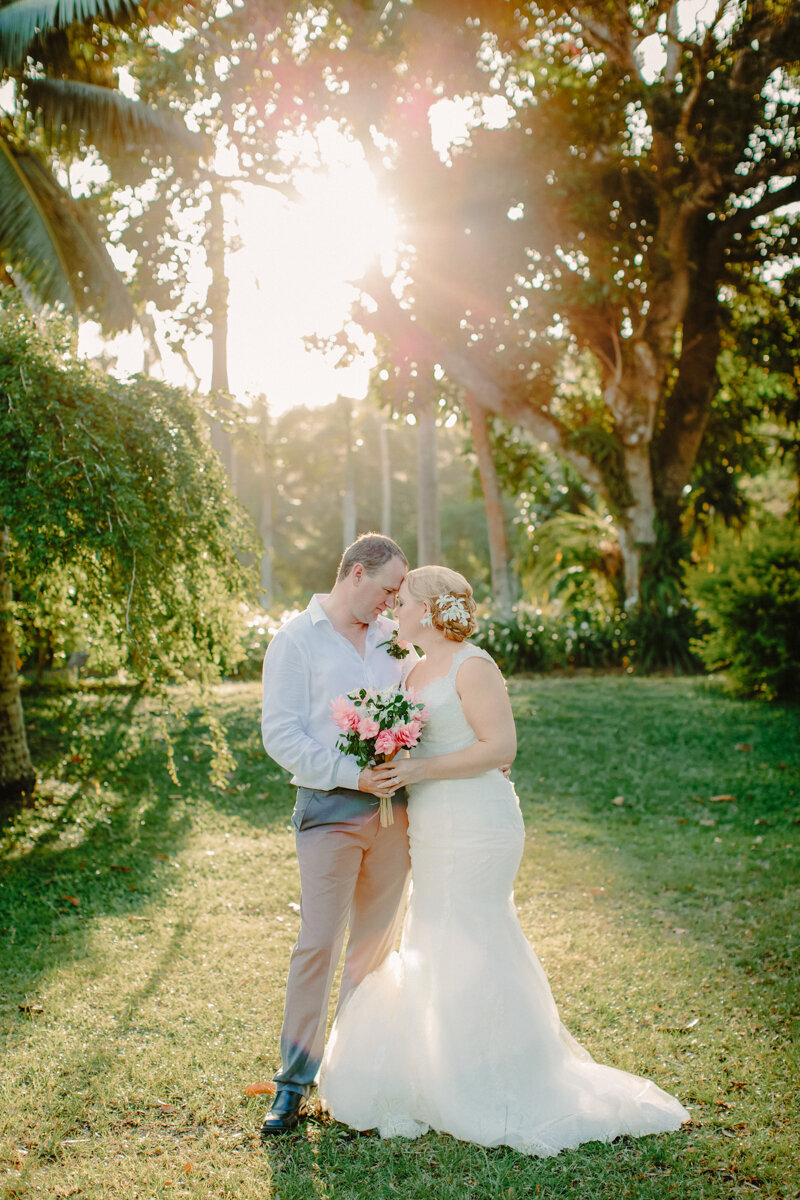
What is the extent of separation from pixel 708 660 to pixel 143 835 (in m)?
7.64

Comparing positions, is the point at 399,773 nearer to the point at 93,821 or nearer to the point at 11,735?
the point at 93,821

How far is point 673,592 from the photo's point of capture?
14016 millimetres

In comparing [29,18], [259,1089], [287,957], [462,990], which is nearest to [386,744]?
[462,990]

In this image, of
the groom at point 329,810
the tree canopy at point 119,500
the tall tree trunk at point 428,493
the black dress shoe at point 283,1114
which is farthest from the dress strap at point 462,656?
the tall tree trunk at point 428,493

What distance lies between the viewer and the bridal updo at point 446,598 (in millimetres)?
3580

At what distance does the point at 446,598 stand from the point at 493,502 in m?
14.3

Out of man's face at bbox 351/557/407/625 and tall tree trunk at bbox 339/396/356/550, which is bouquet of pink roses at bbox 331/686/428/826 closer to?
man's face at bbox 351/557/407/625

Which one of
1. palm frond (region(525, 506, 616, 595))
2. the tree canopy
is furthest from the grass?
palm frond (region(525, 506, 616, 595))

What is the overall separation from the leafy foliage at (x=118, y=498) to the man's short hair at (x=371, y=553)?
8.02ft

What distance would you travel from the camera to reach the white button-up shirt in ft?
11.4

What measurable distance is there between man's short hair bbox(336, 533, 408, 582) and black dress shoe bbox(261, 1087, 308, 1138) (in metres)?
2.08

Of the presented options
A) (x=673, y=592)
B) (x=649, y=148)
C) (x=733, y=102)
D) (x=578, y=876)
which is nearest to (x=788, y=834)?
(x=578, y=876)

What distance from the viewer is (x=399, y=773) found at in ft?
11.4

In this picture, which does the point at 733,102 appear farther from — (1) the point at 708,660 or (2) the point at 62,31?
(2) the point at 62,31
